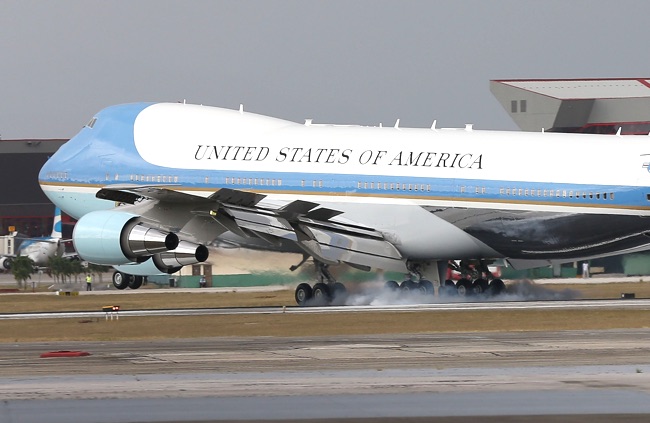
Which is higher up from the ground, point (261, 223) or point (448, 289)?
point (261, 223)

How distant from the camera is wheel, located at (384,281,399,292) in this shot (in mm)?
48188

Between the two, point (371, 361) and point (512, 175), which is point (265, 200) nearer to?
point (512, 175)

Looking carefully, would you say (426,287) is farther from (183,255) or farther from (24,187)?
(24,187)

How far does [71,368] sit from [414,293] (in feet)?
76.0

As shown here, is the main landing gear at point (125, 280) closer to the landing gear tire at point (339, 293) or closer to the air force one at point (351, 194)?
the air force one at point (351, 194)

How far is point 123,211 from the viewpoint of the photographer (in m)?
45.5

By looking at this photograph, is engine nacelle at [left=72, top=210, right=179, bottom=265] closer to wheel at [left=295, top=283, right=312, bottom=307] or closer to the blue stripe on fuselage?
the blue stripe on fuselage

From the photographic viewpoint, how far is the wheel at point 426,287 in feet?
156

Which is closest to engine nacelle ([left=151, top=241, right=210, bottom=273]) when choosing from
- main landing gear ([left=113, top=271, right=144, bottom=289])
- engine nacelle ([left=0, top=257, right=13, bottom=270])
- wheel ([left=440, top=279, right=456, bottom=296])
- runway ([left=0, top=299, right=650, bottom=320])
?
runway ([left=0, top=299, right=650, bottom=320])

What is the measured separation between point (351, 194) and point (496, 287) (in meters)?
6.30

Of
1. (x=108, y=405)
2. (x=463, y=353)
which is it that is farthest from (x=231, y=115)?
(x=108, y=405)

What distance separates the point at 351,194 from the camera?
155 feet

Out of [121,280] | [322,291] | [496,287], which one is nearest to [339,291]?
[322,291]

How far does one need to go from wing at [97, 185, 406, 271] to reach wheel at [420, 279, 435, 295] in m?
1.09
